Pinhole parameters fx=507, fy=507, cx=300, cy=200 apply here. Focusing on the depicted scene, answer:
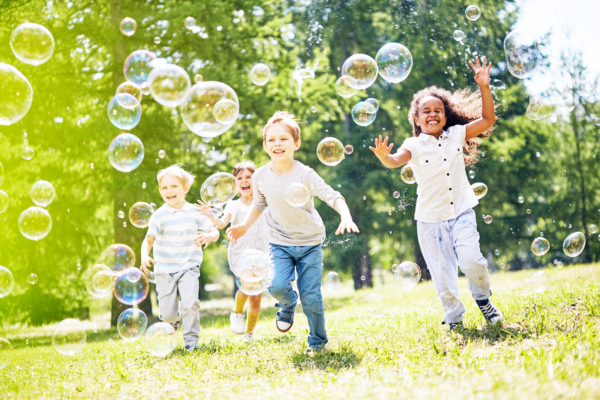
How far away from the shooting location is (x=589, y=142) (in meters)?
15.9

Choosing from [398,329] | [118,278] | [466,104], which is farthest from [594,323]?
[118,278]

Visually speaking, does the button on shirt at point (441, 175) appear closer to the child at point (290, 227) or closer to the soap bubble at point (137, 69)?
the child at point (290, 227)

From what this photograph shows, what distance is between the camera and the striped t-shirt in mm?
5125

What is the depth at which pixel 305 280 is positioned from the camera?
427 cm

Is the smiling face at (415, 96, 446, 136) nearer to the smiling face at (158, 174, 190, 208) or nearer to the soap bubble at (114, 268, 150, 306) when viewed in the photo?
the smiling face at (158, 174, 190, 208)

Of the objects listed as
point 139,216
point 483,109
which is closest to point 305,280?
point 483,109

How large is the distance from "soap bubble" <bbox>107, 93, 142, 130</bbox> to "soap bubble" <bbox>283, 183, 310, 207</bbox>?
284cm

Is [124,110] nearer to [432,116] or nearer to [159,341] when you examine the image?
[159,341]

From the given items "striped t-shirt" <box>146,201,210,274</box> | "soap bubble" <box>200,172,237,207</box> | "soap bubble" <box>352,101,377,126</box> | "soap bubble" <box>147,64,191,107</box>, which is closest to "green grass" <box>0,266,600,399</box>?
"striped t-shirt" <box>146,201,210,274</box>

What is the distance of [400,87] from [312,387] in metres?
12.7

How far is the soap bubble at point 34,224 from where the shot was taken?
6.67m

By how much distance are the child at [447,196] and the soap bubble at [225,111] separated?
5.33ft

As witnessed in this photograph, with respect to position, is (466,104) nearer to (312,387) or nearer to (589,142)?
(312,387)

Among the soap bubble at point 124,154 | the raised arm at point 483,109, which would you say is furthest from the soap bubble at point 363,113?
the soap bubble at point 124,154
